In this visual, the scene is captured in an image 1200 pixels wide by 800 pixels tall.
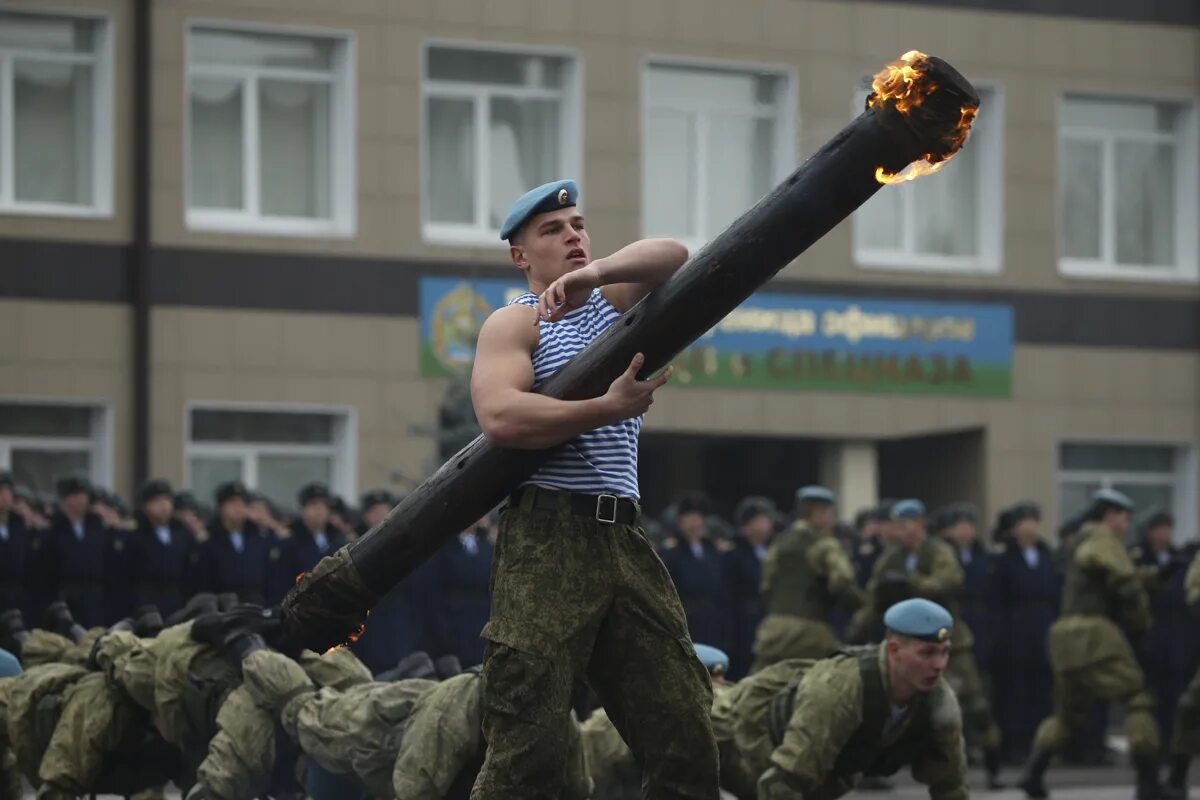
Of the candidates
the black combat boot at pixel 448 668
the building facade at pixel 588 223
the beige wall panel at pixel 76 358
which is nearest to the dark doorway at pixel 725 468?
the building facade at pixel 588 223

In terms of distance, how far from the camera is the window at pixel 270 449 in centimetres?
2217

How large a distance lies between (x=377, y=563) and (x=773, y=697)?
3902 mm

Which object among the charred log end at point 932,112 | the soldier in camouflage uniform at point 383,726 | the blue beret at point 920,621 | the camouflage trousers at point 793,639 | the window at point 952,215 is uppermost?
the window at point 952,215

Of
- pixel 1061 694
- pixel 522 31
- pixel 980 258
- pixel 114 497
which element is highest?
pixel 522 31

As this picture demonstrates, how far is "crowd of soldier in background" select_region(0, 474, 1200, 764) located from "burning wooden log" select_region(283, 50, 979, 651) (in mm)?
8503

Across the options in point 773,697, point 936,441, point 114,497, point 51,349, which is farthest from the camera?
point 936,441

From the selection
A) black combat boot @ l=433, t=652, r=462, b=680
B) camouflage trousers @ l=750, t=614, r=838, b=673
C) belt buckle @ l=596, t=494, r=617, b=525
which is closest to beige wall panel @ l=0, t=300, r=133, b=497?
camouflage trousers @ l=750, t=614, r=838, b=673

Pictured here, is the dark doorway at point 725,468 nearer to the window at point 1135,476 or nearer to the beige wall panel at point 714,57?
the beige wall panel at point 714,57

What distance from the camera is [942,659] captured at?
9.18m

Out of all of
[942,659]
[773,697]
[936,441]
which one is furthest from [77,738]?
[936,441]

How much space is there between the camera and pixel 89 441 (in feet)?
71.2

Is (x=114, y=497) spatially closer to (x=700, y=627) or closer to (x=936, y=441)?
(x=700, y=627)

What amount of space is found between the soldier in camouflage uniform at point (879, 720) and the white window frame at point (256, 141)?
13.6 metres

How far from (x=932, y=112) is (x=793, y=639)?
10133 mm
